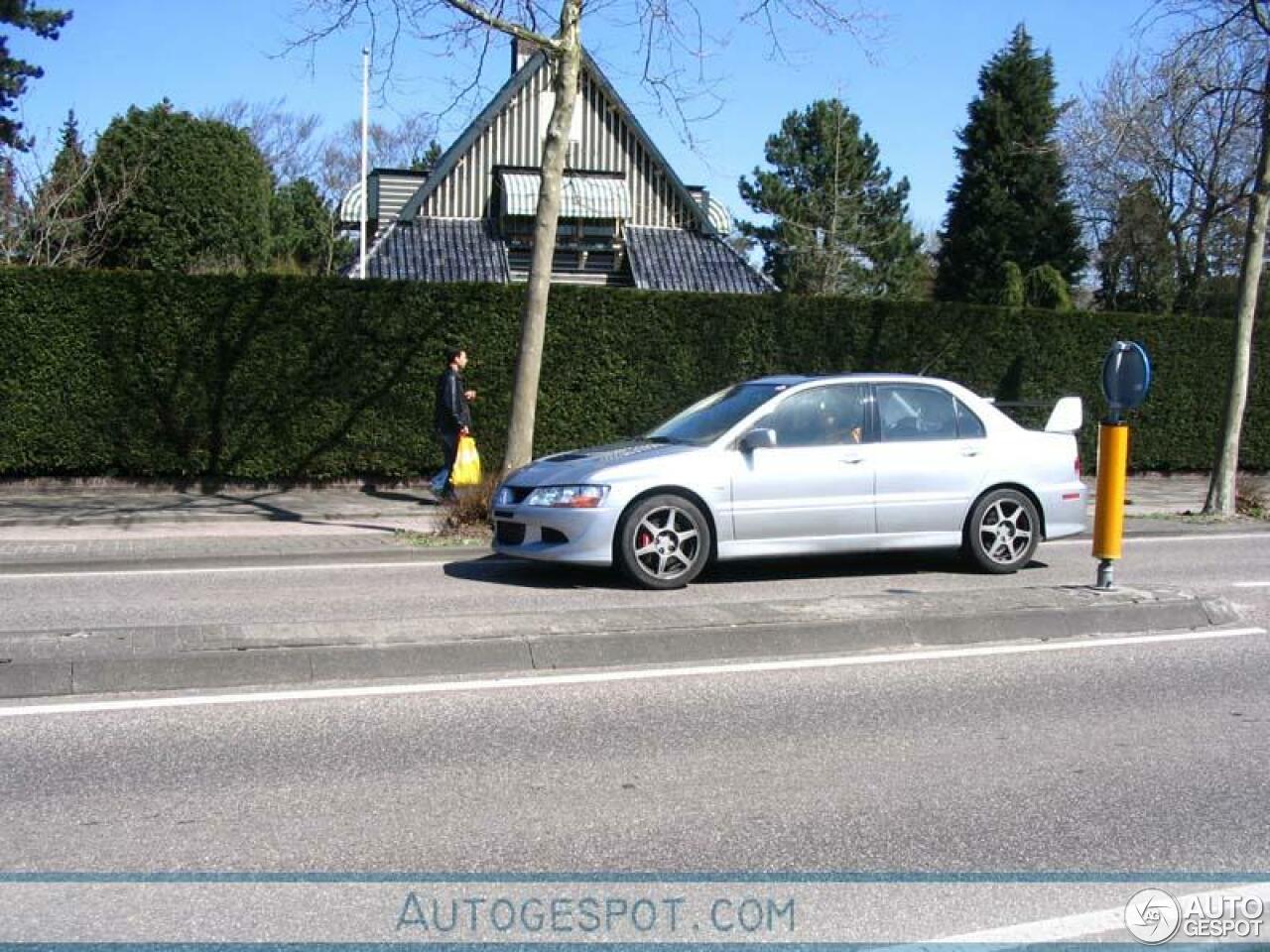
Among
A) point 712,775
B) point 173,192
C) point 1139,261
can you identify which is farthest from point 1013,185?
point 712,775

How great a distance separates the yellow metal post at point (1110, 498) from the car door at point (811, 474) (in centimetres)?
193

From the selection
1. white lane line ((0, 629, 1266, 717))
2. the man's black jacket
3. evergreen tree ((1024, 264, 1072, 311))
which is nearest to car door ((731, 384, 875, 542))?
white lane line ((0, 629, 1266, 717))

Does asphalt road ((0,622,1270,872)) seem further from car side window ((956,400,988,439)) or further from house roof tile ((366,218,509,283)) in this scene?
house roof tile ((366,218,509,283))

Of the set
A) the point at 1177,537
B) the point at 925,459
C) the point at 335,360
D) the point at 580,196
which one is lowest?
the point at 1177,537

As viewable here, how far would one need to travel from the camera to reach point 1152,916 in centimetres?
424

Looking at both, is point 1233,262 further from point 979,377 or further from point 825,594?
point 825,594

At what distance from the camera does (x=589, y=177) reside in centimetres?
2917

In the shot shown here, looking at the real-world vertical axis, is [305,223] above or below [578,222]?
above

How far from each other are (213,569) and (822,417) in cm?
533

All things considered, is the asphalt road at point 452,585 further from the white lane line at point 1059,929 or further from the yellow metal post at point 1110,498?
the white lane line at point 1059,929

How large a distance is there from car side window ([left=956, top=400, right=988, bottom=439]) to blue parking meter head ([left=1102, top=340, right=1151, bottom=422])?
1.84m

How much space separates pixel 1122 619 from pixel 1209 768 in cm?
296

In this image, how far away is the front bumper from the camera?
9891 millimetres

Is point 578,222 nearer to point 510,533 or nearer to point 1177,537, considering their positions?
point 1177,537
